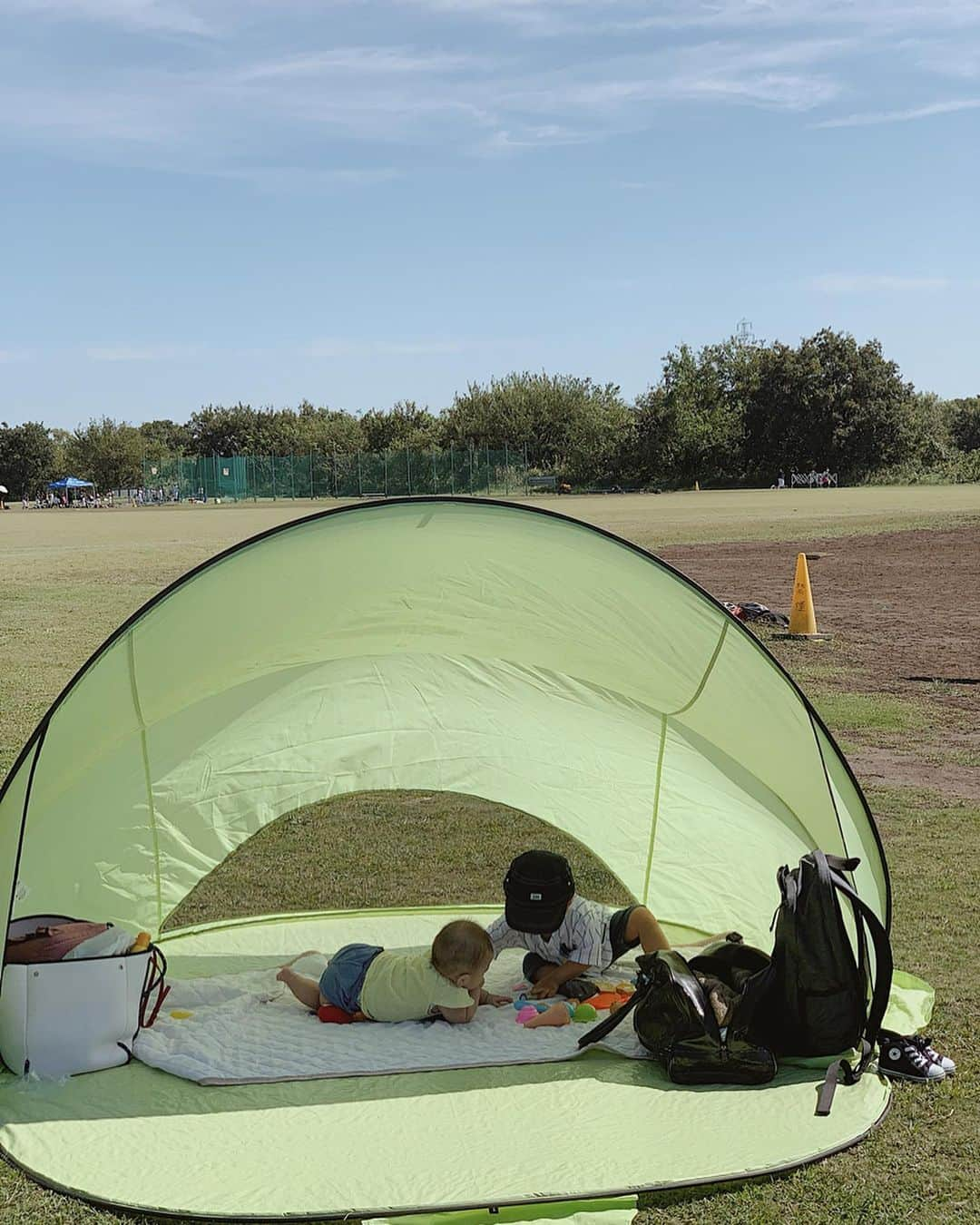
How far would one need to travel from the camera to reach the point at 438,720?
17.1 ft

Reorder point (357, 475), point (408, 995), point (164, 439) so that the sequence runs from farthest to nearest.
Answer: point (164, 439)
point (357, 475)
point (408, 995)

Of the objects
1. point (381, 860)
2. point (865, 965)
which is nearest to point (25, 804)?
point (381, 860)

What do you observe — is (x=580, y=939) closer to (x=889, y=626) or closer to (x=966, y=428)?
(x=889, y=626)

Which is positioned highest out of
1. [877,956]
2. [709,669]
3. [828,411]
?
[828,411]

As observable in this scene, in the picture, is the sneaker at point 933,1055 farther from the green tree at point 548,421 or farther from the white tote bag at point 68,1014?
the green tree at point 548,421

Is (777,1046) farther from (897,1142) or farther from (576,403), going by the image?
(576,403)

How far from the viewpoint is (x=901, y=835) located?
609 centimetres

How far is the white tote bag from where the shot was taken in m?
3.71

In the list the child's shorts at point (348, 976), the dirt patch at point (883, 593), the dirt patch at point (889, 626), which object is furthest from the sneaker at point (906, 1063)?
the dirt patch at point (883, 593)

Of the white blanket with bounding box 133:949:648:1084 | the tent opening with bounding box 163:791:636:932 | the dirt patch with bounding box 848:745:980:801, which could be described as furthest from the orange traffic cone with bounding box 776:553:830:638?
the white blanket with bounding box 133:949:648:1084

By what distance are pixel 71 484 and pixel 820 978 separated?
255 feet

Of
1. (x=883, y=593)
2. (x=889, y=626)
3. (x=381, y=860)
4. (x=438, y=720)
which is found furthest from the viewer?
(x=883, y=593)

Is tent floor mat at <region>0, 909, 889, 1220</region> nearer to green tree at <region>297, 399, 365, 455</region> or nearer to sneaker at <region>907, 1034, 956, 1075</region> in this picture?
sneaker at <region>907, 1034, 956, 1075</region>

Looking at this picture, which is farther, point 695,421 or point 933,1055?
point 695,421
